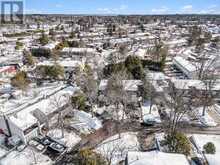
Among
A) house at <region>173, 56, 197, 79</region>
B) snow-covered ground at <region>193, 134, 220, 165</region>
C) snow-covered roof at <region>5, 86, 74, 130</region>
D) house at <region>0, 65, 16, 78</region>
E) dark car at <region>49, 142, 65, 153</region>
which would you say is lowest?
dark car at <region>49, 142, 65, 153</region>

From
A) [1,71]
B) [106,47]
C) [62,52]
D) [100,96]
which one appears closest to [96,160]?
[100,96]

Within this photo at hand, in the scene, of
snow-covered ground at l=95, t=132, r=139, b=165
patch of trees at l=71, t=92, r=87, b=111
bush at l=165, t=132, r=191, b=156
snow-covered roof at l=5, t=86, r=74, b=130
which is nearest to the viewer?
bush at l=165, t=132, r=191, b=156

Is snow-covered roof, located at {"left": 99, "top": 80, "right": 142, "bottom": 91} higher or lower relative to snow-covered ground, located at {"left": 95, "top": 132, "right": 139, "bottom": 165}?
higher

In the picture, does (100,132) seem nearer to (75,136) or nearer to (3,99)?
(75,136)

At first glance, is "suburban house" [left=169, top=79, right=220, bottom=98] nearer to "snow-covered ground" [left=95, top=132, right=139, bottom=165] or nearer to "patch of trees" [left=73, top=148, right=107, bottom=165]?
"snow-covered ground" [left=95, top=132, right=139, bottom=165]

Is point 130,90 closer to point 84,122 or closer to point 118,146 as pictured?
point 84,122

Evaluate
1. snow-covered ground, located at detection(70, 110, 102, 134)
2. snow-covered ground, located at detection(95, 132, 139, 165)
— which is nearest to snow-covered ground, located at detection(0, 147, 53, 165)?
snow-covered ground, located at detection(95, 132, 139, 165)

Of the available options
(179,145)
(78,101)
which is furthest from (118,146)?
(78,101)
